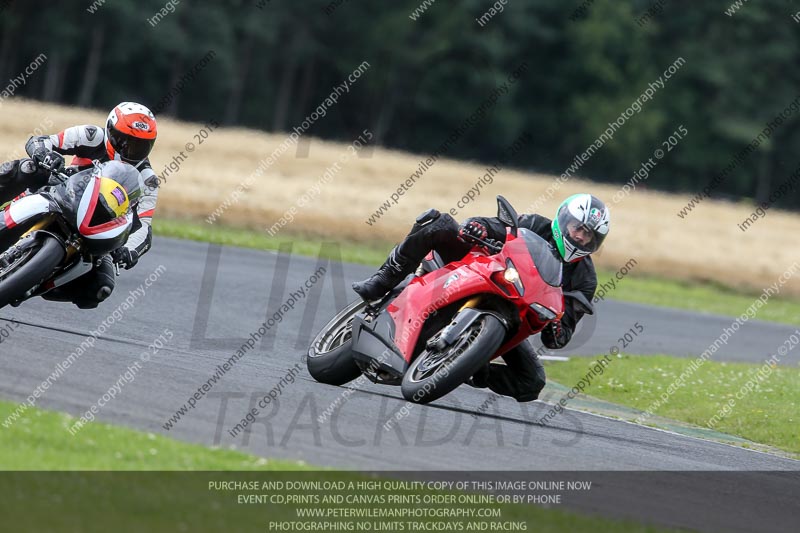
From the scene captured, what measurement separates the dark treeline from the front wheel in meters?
53.8

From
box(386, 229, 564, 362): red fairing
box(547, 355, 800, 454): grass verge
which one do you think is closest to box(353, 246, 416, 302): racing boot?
box(386, 229, 564, 362): red fairing

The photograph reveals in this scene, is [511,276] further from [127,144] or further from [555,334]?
[127,144]

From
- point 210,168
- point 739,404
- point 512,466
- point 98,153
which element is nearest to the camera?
point 512,466

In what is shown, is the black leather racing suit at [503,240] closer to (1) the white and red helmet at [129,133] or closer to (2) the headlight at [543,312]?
(2) the headlight at [543,312]

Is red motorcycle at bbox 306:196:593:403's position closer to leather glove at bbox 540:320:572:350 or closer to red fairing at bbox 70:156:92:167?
leather glove at bbox 540:320:572:350

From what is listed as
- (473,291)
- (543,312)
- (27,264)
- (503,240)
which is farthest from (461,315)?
(27,264)

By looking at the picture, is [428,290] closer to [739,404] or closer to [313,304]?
[739,404]

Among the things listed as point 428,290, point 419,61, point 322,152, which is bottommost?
point 419,61

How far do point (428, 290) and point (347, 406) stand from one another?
0.95 metres

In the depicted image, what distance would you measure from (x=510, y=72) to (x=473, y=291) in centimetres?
6460

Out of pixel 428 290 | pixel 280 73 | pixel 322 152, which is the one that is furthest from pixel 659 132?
pixel 428 290

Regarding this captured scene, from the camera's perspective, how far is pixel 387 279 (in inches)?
343

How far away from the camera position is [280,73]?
7331 cm
